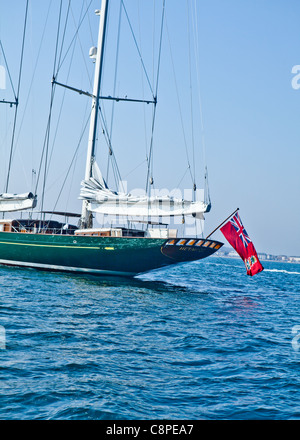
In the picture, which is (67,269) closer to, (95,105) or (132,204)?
(132,204)

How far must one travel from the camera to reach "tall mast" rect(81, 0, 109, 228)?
29.1 m

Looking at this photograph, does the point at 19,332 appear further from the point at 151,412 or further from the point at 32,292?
the point at 32,292

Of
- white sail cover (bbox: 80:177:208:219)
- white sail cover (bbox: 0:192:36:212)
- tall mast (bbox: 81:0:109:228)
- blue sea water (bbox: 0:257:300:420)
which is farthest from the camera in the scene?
white sail cover (bbox: 0:192:36:212)

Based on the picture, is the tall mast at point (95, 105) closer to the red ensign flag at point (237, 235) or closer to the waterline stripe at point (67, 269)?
the waterline stripe at point (67, 269)

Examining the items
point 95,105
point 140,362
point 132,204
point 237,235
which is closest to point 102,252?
point 132,204

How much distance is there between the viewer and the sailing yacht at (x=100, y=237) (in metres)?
24.7

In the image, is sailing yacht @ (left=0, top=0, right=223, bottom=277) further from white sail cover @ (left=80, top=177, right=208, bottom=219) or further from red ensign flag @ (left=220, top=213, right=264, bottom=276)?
red ensign flag @ (left=220, top=213, right=264, bottom=276)

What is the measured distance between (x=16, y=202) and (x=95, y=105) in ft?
29.0

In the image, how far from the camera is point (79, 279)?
25.2 meters

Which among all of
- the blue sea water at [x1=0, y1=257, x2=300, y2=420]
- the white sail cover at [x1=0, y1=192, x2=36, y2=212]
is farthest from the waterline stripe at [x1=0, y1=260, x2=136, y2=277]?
the blue sea water at [x1=0, y1=257, x2=300, y2=420]

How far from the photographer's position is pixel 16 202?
3094cm

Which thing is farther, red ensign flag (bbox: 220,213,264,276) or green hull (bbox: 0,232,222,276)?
green hull (bbox: 0,232,222,276)

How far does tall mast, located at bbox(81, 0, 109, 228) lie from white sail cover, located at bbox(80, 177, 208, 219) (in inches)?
45.8

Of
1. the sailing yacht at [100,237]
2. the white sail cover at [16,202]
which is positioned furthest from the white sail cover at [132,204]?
the white sail cover at [16,202]
